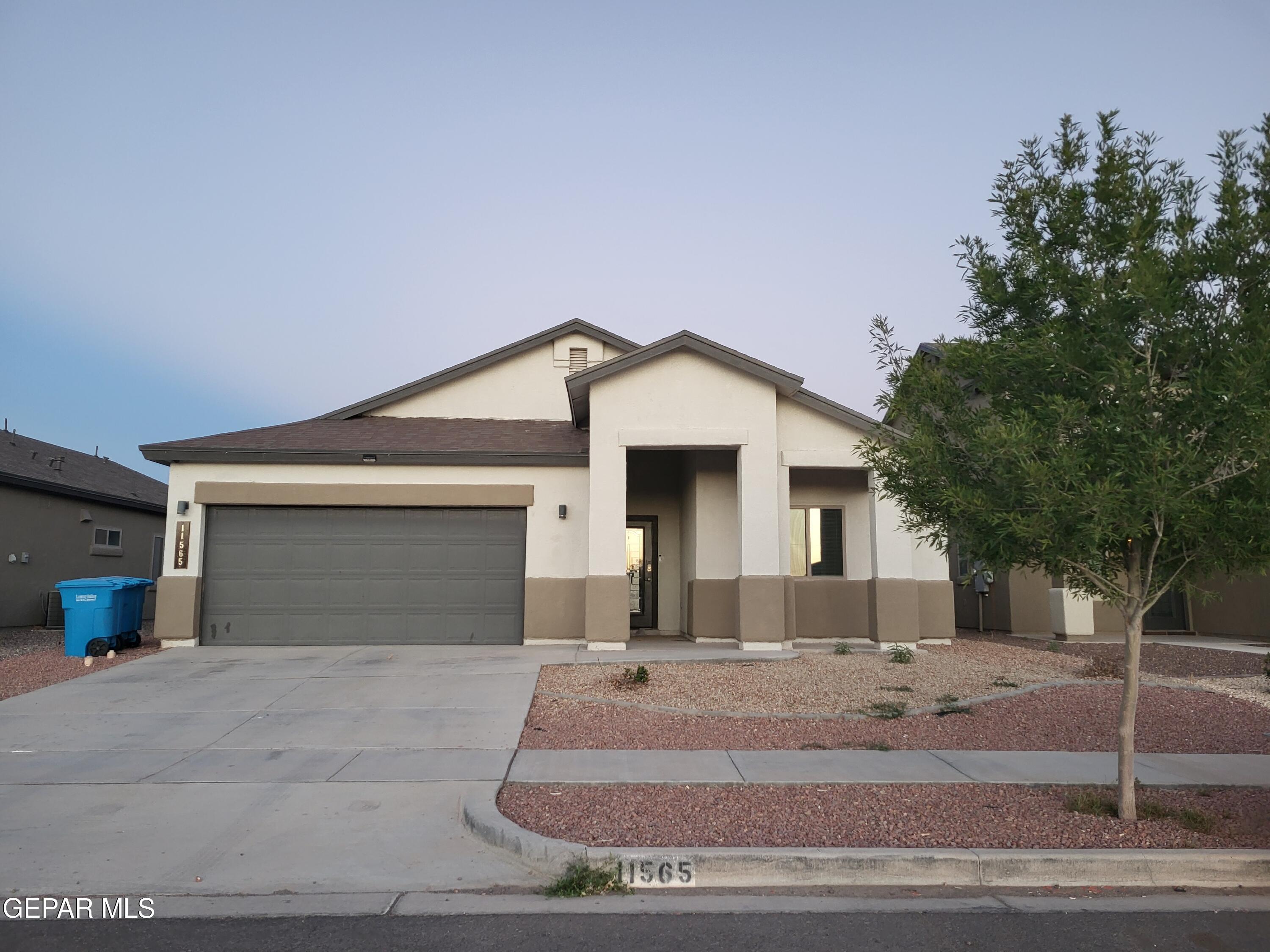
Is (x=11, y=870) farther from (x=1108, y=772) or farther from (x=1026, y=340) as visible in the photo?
(x=1108, y=772)

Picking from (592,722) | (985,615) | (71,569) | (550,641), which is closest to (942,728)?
(592,722)

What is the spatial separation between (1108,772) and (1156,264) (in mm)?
4311

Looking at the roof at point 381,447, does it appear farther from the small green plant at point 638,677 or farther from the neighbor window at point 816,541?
the small green plant at point 638,677

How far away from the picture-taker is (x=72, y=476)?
2127 centimetres

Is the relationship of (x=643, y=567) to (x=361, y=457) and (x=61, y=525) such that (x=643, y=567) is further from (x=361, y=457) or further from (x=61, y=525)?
(x=61, y=525)

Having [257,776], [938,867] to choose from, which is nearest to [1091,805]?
[938,867]

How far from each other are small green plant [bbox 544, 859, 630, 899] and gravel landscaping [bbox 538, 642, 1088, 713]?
4.56 metres

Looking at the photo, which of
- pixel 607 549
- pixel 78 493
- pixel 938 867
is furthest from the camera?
pixel 78 493

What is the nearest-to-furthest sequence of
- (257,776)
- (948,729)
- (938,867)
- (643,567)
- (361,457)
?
(938,867), (257,776), (948,729), (361,457), (643,567)

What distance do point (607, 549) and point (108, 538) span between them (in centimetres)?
1491

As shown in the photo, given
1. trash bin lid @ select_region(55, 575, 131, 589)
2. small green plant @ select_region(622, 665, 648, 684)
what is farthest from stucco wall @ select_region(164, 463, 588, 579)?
small green plant @ select_region(622, 665, 648, 684)

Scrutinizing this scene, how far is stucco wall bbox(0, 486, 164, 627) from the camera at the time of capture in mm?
18312

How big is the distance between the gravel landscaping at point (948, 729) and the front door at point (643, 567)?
698 centimetres

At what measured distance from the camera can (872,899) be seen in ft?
16.7
